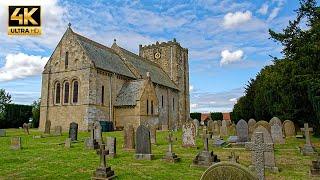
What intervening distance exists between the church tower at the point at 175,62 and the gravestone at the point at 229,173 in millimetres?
43032

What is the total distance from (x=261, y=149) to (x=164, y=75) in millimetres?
41714

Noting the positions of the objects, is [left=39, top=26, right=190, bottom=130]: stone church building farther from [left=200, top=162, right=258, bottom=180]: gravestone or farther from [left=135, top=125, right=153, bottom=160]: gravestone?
[left=200, top=162, right=258, bottom=180]: gravestone

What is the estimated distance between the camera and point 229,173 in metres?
3.81

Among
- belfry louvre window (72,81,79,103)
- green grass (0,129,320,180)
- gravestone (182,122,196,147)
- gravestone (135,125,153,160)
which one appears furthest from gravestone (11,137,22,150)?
belfry louvre window (72,81,79,103)

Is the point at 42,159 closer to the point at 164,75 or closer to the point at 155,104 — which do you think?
the point at 155,104

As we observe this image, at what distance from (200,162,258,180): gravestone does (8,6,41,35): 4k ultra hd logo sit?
1177 cm

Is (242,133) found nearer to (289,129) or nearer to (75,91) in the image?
(289,129)

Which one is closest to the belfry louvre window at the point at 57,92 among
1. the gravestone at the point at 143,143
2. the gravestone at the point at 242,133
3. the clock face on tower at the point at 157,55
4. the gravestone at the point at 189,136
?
the gravestone at the point at 189,136

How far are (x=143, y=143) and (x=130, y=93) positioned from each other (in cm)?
2082

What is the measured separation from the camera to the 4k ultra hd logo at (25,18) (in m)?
13.1

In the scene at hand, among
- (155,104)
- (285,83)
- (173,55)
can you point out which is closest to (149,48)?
(173,55)

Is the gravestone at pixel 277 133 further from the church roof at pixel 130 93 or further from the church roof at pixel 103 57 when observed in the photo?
the church roof at pixel 103 57

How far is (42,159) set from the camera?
36.1 feet

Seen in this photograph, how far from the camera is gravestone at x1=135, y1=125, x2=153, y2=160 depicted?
11258 mm
